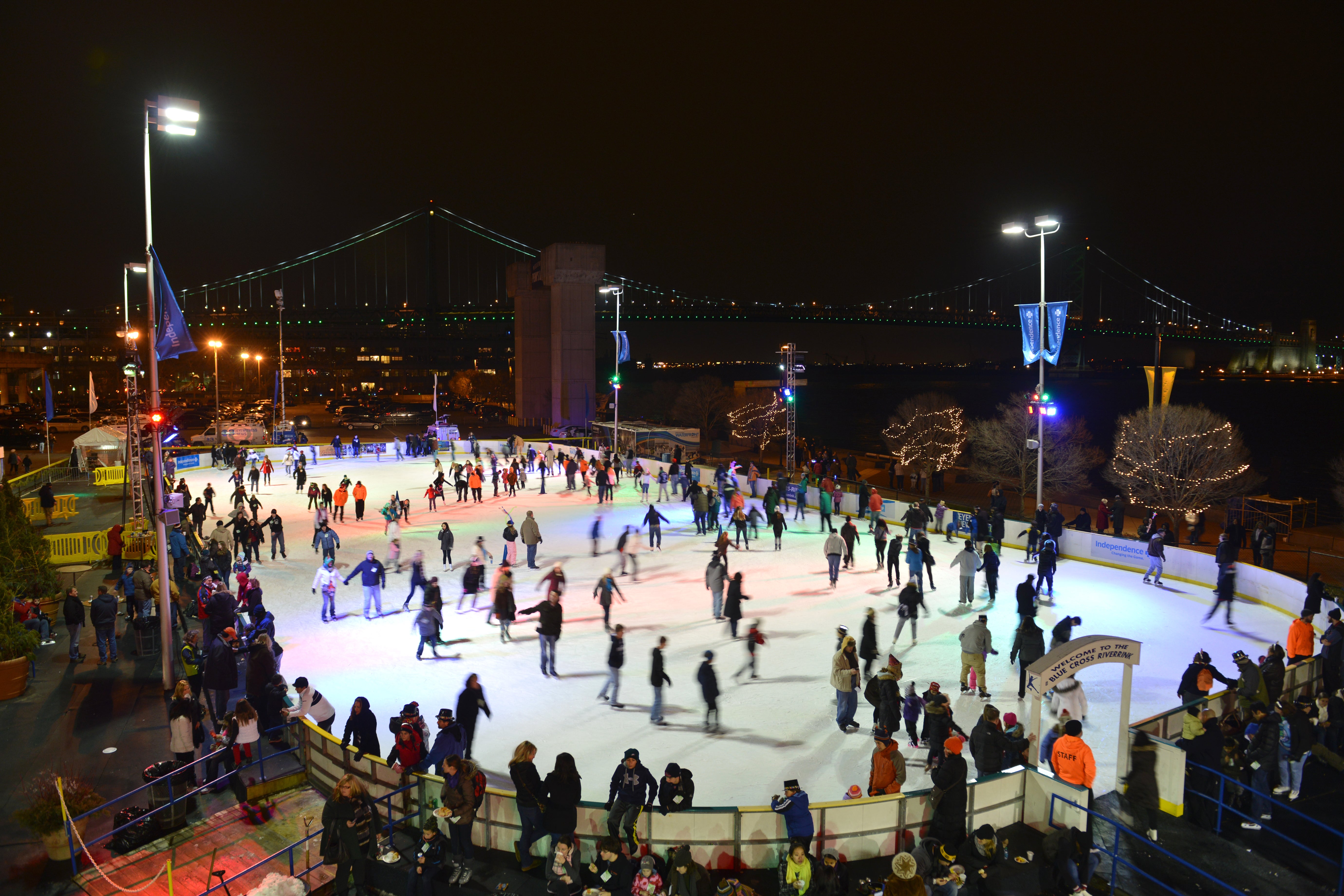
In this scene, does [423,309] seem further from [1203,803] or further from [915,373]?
[1203,803]

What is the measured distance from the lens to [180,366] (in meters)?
128

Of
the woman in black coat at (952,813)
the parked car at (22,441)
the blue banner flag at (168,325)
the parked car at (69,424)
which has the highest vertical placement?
→ the blue banner flag at (168,325)

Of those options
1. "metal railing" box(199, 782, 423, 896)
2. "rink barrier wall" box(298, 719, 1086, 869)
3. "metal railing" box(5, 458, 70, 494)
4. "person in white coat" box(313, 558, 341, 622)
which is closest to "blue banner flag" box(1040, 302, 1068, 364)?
"rink barrier wall" box(298, 719, 1086, 869)

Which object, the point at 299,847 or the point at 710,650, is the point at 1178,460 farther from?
the point at 299,847

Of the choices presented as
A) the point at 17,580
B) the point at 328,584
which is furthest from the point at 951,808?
the point at 17,580

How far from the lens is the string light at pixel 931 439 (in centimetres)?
4269

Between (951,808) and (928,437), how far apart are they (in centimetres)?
3841

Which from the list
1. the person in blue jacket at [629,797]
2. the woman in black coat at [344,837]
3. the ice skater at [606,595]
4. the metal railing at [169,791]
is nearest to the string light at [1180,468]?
the ice skater at [606,595]

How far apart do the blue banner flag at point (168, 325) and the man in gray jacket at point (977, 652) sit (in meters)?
10.7

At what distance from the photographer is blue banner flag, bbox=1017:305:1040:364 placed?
20297 millimetres

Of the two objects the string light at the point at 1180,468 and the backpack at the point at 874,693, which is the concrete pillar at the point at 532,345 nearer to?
the string light at the point at 1180,468

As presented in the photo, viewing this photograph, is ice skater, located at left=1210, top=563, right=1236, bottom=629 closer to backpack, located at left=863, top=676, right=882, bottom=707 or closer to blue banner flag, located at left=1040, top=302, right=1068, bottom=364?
blue banner flag, located at left=1040, top=302, right=1068, bottom=364

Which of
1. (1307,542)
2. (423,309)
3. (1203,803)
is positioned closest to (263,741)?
(1203,803)

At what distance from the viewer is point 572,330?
202 feet
